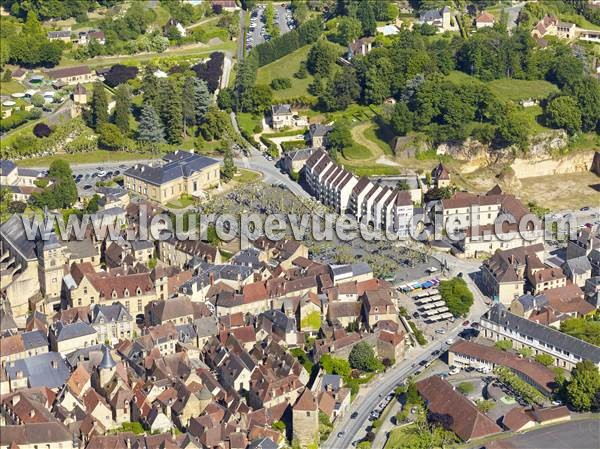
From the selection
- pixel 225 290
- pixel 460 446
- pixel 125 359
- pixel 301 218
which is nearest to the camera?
pixel 460 446

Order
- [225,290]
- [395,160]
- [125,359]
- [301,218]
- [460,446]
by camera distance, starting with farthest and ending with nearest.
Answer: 1. [395,160]
2. [301,218]
3. [225,290]
4. [125,359]
5. [460,446]

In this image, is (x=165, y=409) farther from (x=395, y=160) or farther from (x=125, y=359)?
(x=395, y=160)

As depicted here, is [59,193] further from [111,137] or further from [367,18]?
[367,18]

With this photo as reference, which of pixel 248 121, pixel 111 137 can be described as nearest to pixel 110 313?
pixel 111 137

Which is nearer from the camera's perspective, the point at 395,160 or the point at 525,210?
the point at 525,210

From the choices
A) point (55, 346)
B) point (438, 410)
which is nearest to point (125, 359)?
point (55, 346)

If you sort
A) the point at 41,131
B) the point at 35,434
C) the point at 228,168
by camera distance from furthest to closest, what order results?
the point at 41,131
the point at 228,168
the point at 35,434
